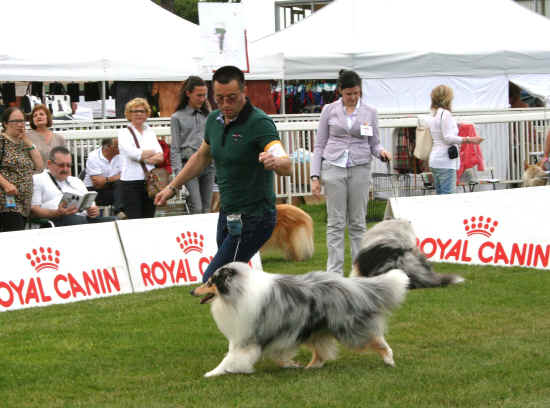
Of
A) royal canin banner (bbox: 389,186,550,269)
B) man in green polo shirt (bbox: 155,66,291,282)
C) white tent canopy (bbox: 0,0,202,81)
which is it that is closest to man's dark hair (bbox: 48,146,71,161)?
royal canin banner (bbox: 389,186,550,269)

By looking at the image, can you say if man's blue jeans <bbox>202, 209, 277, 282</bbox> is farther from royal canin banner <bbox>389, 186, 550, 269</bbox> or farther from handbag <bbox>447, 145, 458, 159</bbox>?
handbag <bbox>447, 145, 458, 159</bbox>

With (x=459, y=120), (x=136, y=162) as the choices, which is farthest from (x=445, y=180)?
(x=136, y=162)

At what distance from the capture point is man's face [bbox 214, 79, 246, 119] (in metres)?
5.17

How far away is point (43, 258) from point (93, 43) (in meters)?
7.84

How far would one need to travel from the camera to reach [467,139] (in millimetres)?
11422

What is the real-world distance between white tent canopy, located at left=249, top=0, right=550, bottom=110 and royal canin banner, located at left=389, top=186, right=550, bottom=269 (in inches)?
301

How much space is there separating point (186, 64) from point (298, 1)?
1647 cm

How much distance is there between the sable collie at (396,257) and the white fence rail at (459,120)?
5.74 meters

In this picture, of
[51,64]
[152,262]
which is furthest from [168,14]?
[152,262]

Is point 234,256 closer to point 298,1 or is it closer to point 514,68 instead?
point 514,68

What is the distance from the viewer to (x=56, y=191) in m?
9.41

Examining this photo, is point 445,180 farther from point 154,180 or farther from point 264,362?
point 264,362

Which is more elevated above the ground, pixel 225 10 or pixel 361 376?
pixel 225 10

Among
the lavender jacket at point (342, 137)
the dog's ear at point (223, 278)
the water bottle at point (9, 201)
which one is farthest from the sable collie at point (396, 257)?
the water bottle at point (9, 201)
